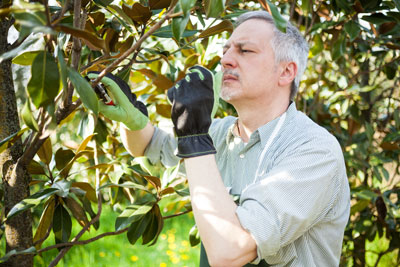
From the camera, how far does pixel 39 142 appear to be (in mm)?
1402

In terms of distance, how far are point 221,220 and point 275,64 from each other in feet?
2.43

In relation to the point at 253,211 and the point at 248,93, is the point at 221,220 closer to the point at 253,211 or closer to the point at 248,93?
the point at 253,211

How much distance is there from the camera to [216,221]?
1.40 meters

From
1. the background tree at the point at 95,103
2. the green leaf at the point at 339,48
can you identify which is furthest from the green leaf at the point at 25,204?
the green leaf at the point at 339,48

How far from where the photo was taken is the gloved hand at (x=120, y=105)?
153cm

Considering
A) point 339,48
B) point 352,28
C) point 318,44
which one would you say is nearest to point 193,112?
point 352,28

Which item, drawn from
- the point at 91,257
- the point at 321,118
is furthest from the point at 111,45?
the point at 91,257

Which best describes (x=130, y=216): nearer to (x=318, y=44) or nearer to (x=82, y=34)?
(x=82, y=34)

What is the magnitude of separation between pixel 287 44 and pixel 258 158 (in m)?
0.48

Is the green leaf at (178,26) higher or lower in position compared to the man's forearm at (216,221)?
higher

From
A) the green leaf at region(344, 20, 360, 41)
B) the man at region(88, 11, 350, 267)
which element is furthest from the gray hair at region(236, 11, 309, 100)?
the green leaf at region(344, 20, 360, 41)

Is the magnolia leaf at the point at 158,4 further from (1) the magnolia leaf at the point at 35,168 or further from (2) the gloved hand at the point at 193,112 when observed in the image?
(1) the magnolia leaf at the point at 35,168

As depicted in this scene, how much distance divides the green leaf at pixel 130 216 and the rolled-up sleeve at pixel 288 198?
390mm

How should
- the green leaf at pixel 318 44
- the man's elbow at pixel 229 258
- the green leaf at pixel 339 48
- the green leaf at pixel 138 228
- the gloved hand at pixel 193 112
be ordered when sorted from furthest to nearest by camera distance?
the green leaf at pixel 318 44
the green leaf at pixel 339 48
the green leaf at pixel 138 228
the gloved hand at pixel 193 112
the man's elbow at pixel 229 258
